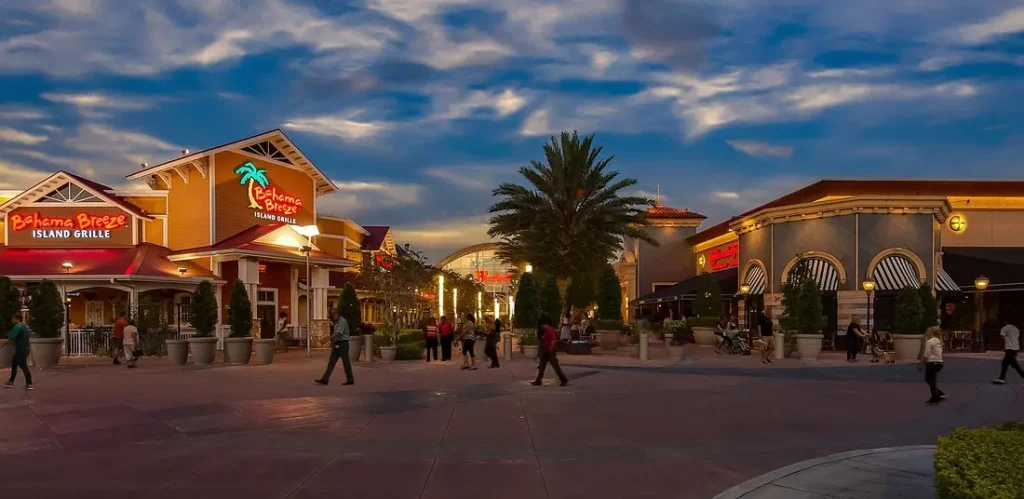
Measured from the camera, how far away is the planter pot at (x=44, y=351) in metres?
21.8

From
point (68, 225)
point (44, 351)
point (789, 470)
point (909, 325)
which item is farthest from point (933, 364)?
point (68, 225)

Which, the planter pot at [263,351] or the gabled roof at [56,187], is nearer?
the planter pot at [263,351]

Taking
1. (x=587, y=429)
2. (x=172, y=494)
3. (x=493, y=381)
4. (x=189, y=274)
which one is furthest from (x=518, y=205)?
(x=172, y=494)

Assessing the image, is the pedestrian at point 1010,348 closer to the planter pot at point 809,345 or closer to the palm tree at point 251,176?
the planter pot at point 809,345

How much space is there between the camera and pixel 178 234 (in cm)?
3269

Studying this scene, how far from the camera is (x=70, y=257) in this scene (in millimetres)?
30188

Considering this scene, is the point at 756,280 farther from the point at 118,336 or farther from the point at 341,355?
the point at 118,336

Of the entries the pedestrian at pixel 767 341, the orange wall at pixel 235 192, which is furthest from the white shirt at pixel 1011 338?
the orange wall at pixel 235 192

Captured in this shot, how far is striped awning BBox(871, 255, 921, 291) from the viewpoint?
28.9 m

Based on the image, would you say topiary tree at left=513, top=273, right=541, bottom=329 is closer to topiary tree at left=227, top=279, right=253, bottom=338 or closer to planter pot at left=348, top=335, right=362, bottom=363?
planter pot at left=348, top=335, right=362, bottom=363

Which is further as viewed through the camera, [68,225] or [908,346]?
[68,225]

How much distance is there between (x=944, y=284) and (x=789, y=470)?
86.0 feet

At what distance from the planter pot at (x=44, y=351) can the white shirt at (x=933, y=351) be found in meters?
22.1

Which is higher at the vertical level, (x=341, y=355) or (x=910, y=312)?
(x=910, y=312)
